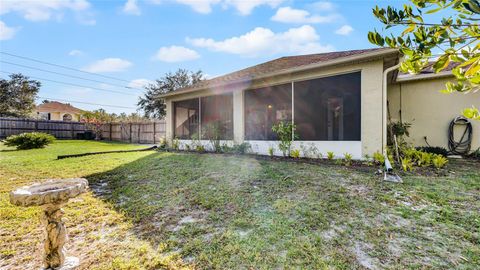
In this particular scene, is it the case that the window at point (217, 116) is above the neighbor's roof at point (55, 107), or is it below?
below

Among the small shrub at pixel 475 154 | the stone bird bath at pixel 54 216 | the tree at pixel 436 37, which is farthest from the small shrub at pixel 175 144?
the small shrub at pixel 475 154

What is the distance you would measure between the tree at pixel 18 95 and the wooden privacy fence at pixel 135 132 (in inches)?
477

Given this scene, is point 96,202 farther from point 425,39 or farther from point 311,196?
point 425,39

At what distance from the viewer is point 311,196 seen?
318 centimetres

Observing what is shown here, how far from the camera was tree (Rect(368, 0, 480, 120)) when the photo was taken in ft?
3.02

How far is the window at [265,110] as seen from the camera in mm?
7324

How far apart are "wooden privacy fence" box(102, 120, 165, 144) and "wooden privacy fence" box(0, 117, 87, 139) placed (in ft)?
8.88

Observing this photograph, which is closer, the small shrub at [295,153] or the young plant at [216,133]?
the small shrub at [295,153]

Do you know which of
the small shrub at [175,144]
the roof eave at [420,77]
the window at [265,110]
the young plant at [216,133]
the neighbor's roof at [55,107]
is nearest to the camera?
the roof eave at [420,77]

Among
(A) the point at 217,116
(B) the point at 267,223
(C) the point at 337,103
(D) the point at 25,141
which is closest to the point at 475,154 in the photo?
(C) the point at 337,103

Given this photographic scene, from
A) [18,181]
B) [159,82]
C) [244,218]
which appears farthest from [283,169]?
[159,82]

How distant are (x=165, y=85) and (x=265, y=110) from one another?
16.7m

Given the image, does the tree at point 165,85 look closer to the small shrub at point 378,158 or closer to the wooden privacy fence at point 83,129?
the wooden privacy fence at point 83,129

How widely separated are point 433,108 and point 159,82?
21868mm
